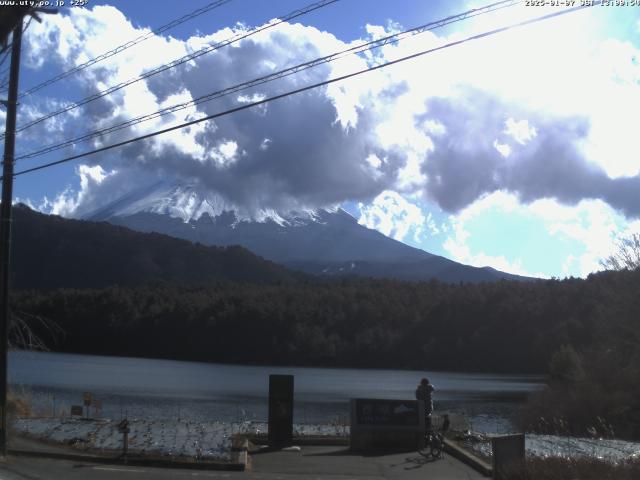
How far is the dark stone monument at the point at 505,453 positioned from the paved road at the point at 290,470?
4.00 feet

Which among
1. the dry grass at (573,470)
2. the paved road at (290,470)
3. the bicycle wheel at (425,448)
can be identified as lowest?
the paved road at (290,470)

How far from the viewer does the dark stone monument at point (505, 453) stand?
1391 cm

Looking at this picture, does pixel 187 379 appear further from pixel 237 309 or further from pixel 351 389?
pixel 237 309

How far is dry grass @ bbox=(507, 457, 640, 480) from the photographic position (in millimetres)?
12570

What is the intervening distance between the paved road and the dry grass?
1889 millimetres

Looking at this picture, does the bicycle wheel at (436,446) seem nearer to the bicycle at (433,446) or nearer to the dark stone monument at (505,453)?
the bicycle at (433,446)

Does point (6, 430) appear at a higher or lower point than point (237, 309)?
lower

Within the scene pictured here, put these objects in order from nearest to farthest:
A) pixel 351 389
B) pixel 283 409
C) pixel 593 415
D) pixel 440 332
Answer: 1. pixel 283 409
2. pixel 593 415
3. pixel 351 389
4. pixel 440 332

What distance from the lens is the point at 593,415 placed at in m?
38.2

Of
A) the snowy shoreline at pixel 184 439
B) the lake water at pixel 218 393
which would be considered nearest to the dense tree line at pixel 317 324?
the lake water at pixel 218 393

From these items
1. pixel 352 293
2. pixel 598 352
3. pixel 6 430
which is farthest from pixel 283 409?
pixel 352 293

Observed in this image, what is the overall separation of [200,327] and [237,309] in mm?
7023

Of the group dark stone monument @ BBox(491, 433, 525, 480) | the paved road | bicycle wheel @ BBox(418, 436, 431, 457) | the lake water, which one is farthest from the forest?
dark stone monument @ BBox(491, 433, 525, 480)

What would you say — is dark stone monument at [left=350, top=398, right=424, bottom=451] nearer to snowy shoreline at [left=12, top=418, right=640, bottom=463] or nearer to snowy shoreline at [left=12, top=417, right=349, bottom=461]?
→ snowy shoreline at [left=12, top=418, right=640, bottom=463]
